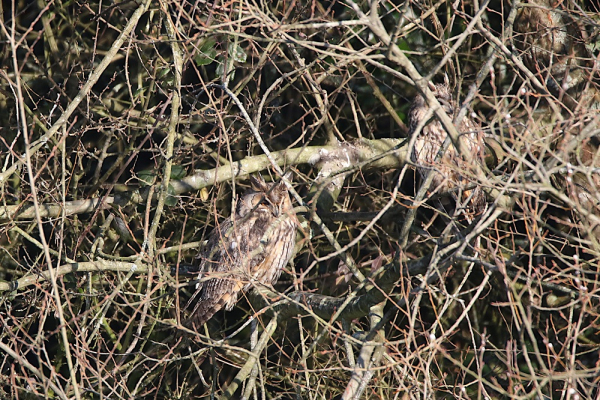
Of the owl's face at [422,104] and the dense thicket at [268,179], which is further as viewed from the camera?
the owl's face at [422,104]

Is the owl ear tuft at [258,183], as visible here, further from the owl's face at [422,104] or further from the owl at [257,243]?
the owl's face at [422,104]

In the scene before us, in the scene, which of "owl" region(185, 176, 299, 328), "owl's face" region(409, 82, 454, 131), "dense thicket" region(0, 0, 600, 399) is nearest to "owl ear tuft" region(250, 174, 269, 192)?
"owl" region(185, 176, 299, 328)

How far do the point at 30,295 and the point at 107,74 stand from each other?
5.55 ft

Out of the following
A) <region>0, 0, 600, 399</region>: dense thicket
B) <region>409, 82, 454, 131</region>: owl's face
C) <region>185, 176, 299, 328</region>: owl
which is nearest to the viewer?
<region>0, 0, 600, 399</region>: dense thicket

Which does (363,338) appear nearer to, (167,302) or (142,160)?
(167,302)

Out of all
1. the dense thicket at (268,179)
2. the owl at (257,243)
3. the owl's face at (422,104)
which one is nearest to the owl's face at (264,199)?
the owl at (257,243)

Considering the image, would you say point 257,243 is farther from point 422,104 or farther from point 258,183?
point 422,104

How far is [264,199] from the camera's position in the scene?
14.1ft

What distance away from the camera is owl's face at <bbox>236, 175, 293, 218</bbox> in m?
4.25

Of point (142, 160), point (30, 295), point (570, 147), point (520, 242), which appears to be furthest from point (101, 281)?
point (570, 147)

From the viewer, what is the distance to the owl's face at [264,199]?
4254 mm

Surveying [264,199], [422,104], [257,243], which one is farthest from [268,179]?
[422,104]

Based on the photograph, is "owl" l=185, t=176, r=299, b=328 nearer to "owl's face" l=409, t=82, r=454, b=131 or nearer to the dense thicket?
the dense thicket

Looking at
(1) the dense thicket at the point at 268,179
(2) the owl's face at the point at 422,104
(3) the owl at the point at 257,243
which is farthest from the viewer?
(3) the owl at the point at 257,243
